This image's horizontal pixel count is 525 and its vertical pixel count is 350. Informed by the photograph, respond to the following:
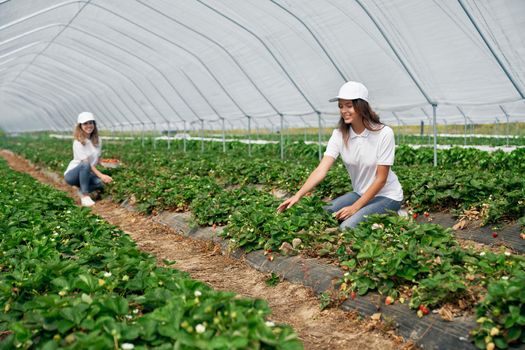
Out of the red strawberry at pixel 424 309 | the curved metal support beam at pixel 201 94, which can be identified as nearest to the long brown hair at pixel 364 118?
the red strawberry at pixel 424 309

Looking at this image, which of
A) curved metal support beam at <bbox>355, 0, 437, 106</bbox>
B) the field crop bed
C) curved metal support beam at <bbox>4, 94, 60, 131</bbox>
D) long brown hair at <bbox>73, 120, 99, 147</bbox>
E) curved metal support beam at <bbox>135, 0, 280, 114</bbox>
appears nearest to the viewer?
the field crop bed

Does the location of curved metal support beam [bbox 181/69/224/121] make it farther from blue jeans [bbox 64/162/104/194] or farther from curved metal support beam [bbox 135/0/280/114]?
blue jeans [bbox 64/162/104/194]

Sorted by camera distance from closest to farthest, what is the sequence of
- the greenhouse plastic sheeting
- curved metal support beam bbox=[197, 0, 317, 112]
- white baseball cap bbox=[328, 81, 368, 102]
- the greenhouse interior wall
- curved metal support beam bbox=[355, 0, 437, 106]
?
the greenhouse interior wall < white baseball cap bbox=[328, 81, 368, 102] < the greenhouse plastic sheeting < curved metal support beam bbox=[355, 0, 437, 106] < curved metal support beam bbox=[197, 0, 317, 112]

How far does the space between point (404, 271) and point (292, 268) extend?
1.15 m

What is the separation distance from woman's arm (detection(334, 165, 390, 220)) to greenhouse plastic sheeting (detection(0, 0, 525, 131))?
3602 mm

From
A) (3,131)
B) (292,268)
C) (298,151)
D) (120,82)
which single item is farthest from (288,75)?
(3,131)

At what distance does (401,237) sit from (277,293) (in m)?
1.08

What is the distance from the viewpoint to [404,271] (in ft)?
11.4

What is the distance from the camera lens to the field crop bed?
10.2 ft

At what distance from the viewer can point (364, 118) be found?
4895mm

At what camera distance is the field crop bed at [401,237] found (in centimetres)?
312

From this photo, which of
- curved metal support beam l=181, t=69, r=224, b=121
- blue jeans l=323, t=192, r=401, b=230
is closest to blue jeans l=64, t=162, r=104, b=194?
blue jeans l=323, t=192, r=401, b=230

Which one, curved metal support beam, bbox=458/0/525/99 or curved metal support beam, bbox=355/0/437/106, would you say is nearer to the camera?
curved metal support beam, bbox=458/0/525/99

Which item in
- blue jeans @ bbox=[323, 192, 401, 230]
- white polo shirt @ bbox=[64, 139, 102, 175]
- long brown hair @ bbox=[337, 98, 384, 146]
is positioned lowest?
blue jeans @ bbox=[323, 192, 401, 230]
